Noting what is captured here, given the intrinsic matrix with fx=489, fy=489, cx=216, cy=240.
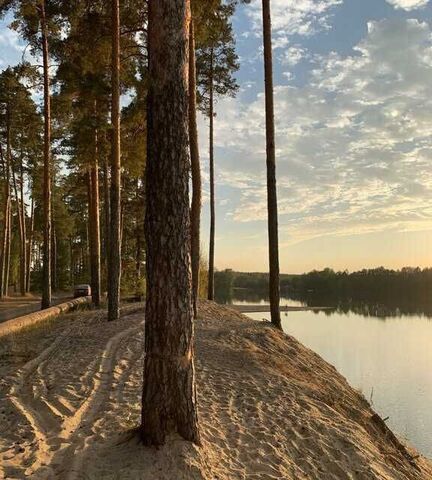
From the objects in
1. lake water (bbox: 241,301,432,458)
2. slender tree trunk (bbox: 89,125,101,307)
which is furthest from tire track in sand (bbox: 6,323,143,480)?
slender tree trunk (bbox: 89,125,101,307)

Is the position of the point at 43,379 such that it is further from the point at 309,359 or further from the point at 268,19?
the point at 268,19

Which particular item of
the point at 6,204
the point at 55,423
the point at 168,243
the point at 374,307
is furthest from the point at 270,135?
the point at 374,307

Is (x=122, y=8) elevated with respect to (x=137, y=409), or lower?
elevated

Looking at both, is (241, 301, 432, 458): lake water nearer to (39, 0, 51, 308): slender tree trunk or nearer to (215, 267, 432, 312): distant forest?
(39, 0, 51, 308): slender tree trunk

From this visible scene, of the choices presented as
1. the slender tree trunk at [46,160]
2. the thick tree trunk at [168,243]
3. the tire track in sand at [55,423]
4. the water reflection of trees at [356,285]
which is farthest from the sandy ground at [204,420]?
the water reflection of trees at [356,285]

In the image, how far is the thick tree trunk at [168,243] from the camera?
482 cm

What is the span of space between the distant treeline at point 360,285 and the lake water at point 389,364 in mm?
56359

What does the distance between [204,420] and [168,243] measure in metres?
2.53

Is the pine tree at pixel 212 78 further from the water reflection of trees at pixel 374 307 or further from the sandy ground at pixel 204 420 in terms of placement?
the water reflection of trees at pixel 374 307

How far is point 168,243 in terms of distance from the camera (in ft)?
16.0

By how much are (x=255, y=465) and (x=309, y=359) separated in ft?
24.6

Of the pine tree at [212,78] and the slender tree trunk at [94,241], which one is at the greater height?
the pine tree at [212,78]

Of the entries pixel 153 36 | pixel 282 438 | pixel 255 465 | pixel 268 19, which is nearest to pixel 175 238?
pixel 153 36

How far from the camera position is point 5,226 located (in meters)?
28.5
